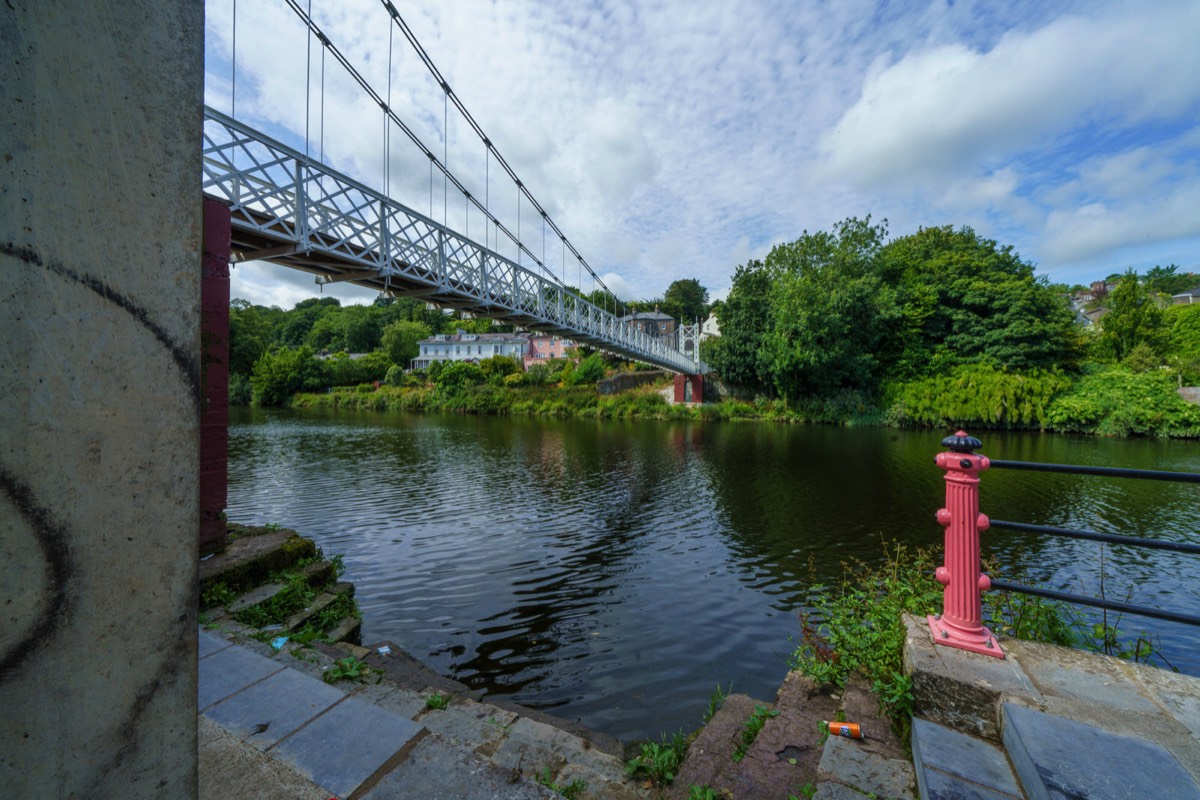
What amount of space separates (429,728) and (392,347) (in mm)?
58460

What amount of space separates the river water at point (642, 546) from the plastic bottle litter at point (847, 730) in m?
1.53

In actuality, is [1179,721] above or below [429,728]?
above

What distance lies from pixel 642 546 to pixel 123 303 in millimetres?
6917

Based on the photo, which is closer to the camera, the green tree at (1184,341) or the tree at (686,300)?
the green tree at (1184,341)

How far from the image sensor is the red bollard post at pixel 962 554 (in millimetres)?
2207

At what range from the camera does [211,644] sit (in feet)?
9.66

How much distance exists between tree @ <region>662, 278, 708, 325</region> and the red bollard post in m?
61.5

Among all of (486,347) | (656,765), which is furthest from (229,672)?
(486,347)

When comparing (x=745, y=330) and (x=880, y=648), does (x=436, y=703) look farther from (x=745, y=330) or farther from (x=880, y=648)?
(x=745, y=330)

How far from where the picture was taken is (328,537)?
7.40 metres

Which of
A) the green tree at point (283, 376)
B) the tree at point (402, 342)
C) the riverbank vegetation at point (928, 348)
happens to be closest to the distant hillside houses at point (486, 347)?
the tree at point (402, 342)

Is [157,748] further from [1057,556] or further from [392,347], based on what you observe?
[392,347]

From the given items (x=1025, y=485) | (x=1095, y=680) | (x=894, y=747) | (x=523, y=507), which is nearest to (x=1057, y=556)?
(x=1025, y=485)

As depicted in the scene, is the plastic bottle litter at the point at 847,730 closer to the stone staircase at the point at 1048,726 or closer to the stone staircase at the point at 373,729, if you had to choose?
the stone staircase at the point at 1048,726
